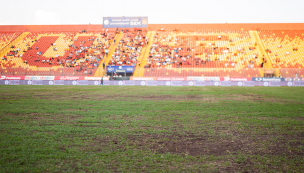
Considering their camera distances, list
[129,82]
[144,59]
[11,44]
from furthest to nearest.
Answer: [11,44] < [144,59] < [129,82]

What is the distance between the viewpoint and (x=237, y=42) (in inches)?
1815

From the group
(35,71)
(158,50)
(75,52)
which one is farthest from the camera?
(75,52)

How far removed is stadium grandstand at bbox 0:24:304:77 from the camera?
34094mm

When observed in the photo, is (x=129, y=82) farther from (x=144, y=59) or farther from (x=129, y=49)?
(x=129, y=49)

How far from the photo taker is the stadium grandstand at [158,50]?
3409cm

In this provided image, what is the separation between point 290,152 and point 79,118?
20.6 ft

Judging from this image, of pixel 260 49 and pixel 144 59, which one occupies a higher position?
pixel 260 49

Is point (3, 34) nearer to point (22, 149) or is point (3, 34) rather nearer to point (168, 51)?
point (168, 51)

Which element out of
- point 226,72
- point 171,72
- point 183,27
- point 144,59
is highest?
point 183,27

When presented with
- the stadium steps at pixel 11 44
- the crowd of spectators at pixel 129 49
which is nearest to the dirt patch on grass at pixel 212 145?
the crowd of spectators at pixel 129 49

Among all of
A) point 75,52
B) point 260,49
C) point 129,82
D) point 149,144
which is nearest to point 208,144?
point 149,144

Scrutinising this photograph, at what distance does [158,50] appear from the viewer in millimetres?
43938

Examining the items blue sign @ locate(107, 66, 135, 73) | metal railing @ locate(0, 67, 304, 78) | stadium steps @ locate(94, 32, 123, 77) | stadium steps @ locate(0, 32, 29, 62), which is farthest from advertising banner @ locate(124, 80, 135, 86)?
stadium steps @ locate(0, 32, 29, 62)
